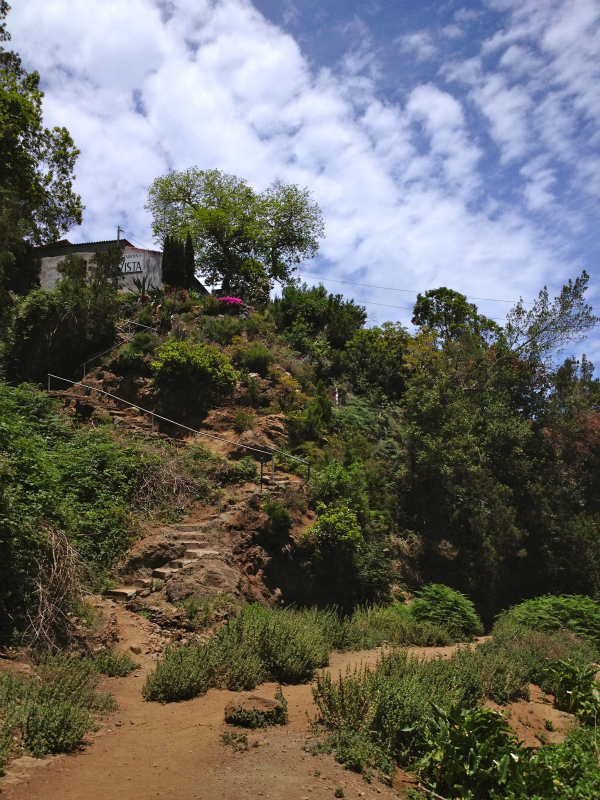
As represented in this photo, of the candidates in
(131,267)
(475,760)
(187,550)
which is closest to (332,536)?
(187,550)

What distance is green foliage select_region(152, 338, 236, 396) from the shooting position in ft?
54.9

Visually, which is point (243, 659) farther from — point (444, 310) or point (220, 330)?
point (444, 310)

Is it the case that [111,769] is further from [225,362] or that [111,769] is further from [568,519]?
[568,519]

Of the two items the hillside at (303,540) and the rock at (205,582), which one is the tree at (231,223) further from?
the rock at (205,582)

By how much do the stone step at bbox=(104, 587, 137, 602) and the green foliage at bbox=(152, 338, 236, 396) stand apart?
7960 mm

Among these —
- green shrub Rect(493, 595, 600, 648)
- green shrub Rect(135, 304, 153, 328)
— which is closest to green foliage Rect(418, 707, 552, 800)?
green shrub Rect(493, 595, 600, 648)

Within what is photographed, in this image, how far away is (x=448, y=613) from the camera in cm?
1209

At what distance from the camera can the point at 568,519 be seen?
60.4ft

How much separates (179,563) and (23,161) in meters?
14.2

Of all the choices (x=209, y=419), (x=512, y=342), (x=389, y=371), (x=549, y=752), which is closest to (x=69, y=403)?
(x=209, y=419)

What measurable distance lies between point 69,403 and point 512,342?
621 inches

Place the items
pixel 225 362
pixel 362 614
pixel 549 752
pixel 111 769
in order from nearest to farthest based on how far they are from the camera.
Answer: pixel 111 769, pixel 549 752, pixel 362 614, pixel 225 362

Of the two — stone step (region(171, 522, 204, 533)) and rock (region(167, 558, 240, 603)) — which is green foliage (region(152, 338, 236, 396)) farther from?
rock (region(167, 558, 240, 603))

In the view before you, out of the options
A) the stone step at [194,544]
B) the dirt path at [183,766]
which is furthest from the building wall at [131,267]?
the dirt path at [183,766]
